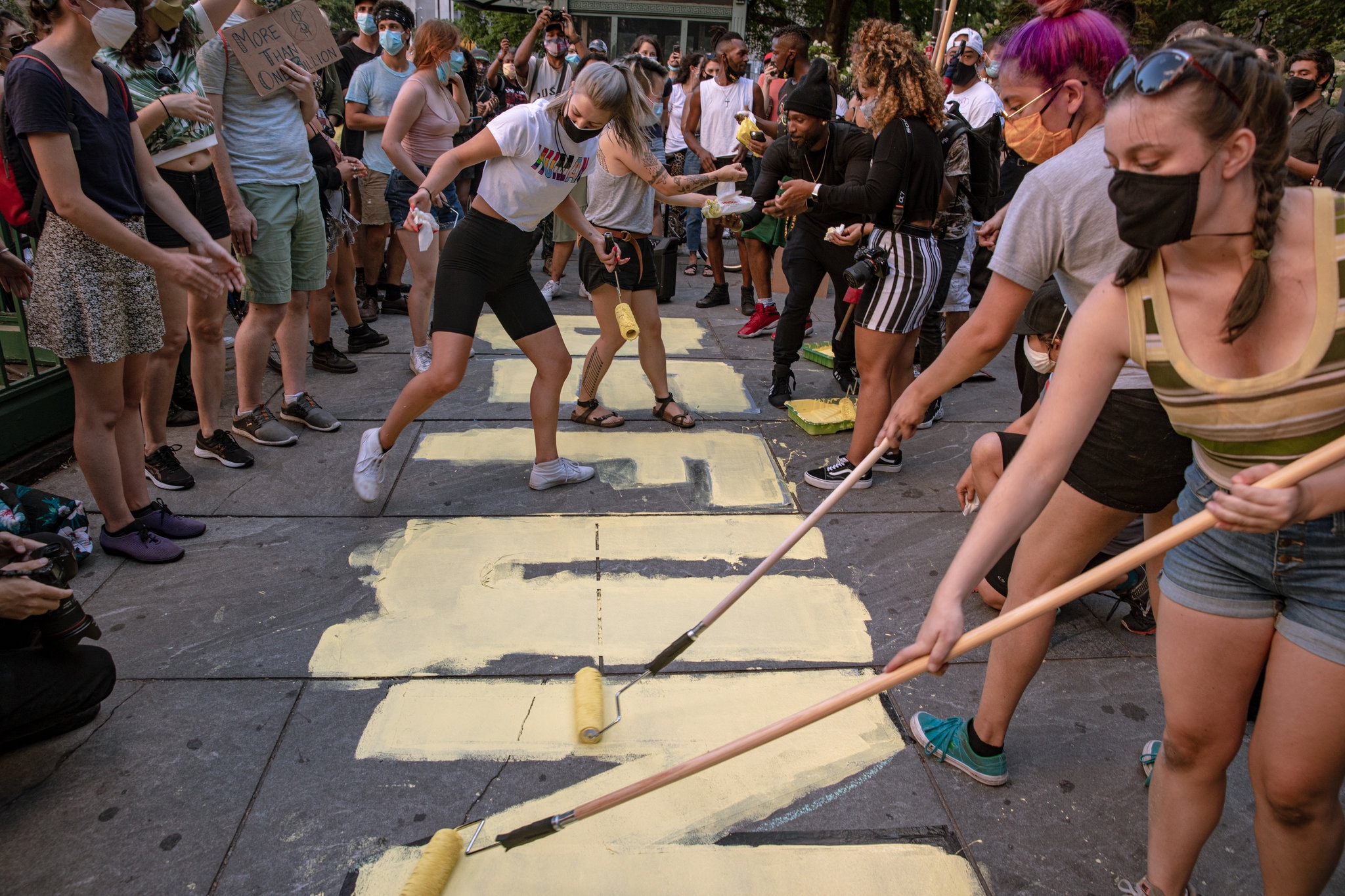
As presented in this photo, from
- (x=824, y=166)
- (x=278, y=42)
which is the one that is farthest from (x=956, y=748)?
(x=278, y=42)

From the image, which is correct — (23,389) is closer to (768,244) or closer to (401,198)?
(401,198)

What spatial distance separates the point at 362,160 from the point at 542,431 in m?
3.76

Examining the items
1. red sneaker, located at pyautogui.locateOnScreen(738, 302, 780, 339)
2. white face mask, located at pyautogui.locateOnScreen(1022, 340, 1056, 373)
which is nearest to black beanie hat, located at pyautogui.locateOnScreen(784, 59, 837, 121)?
white face mask, located at pyautogui.locateOnScreen(1022, 340, 1056, 373)

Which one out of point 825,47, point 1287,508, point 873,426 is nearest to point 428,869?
point 1287,508

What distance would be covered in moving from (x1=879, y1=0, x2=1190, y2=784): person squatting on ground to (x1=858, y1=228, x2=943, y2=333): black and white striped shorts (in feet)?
5.55

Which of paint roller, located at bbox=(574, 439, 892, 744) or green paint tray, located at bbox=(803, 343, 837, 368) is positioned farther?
green paint tray, located at bbox=(803, 343, 837, 368)

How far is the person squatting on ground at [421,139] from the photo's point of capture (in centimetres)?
556

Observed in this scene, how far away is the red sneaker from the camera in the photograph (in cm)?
730

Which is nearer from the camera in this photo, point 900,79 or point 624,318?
point 900,79

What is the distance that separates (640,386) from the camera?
Answer: 6137 millimetres

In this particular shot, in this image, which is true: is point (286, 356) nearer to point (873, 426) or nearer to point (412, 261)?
point (412, 261)

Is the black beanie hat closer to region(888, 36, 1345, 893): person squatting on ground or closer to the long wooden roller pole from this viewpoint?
region(888, 36, 1345, 893): person squatting on ground

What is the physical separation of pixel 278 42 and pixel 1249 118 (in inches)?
182

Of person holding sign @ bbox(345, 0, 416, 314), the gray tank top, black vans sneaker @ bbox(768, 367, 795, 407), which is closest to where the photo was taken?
the gray tank top
